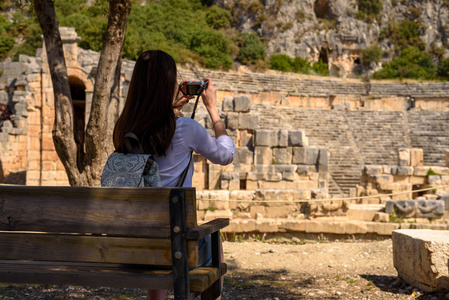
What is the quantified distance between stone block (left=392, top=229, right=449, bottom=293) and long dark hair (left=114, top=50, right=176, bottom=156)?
3.19 metres

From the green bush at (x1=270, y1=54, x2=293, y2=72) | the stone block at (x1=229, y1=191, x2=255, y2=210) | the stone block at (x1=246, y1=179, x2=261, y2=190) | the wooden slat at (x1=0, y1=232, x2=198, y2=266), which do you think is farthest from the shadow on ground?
the green bush at (x1=270, y1=54, x2=293, y2=72)

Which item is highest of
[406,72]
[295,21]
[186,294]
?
[295,21]

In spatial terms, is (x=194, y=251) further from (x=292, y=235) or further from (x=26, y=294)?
(x=292, y=235)

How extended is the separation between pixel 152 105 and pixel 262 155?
982 cm

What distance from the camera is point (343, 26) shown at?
4831 cm

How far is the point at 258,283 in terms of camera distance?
5371mm

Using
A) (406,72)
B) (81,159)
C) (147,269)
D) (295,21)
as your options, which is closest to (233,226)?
(81,159)

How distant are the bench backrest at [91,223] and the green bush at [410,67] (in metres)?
41.1

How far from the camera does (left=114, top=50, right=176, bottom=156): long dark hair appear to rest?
2480 millimetres

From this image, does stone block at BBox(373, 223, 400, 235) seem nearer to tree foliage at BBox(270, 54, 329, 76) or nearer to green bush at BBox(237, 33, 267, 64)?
green bush at BBox(237, 33, 267, 64)

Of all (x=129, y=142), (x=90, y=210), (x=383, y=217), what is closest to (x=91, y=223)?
(x=90, y=210)

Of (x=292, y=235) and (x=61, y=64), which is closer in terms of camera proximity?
(x=61, y=64)

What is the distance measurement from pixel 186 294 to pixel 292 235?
22.0 ft

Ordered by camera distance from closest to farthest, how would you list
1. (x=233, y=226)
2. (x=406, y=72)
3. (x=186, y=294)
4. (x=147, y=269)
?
1. (x=186, y=294)
2. (x=147, y=269)
3. (x=233, y=226)
4. (x=406, y=72)
